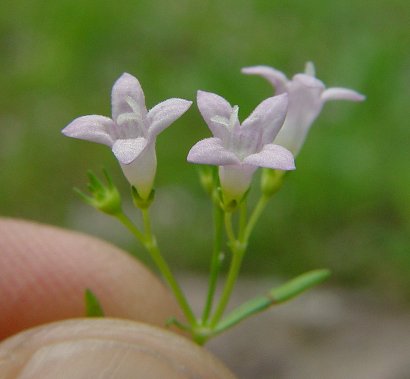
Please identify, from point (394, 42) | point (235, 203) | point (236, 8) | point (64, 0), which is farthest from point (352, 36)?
point (235, 203)

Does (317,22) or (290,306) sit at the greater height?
(317,22)

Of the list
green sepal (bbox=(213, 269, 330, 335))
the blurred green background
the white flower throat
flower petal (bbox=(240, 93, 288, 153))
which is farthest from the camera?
the blurred green background

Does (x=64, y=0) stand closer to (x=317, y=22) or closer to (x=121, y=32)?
(x=121, y=32)

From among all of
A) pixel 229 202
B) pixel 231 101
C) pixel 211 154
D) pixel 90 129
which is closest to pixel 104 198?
pixel 90 129

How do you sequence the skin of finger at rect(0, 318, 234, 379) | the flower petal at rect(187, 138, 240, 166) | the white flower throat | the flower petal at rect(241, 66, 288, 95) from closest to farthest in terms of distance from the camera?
1. the flower petal at rect(187, 138, 240, 166)
2. the white flower throat
3. the skin of finger at rect(0, 318, 234, 379)
4. the flower petal at rect(241, 66, 288, 95)

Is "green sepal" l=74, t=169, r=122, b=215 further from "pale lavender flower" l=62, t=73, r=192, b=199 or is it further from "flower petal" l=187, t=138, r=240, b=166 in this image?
"flower petal" l=187, t=138, r=240, b=166

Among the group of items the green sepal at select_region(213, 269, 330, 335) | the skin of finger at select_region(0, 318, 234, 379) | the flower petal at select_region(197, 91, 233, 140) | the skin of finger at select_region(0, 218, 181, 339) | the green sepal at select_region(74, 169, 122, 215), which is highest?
the flower petal at select_region(197, 91, 233, 140)

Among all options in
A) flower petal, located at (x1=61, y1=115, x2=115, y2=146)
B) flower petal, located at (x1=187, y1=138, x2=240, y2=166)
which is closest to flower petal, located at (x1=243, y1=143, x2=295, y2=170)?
flower petal, located at (x1=187, y1=138, x2=240, y2=166)
